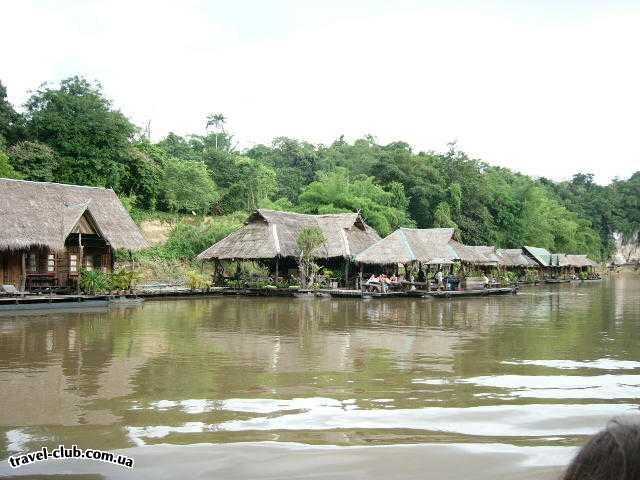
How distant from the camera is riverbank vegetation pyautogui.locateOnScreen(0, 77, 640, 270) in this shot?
32.1 m

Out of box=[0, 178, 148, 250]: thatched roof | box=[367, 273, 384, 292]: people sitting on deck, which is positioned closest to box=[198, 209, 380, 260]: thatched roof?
box=[367, 273, 384, 292]: people sitting on deck

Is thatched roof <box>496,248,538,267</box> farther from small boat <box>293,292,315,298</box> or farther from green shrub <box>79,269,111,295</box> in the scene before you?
green shrub <box>79,269,111,295</box>

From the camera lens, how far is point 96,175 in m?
32.8

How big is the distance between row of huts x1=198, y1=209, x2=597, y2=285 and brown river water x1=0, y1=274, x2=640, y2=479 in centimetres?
1351

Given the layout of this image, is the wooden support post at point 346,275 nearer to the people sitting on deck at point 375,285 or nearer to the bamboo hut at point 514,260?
the people sitting on deck at point 375,285

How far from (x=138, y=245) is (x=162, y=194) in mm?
15423

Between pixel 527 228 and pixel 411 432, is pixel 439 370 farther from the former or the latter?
pixel 527 228

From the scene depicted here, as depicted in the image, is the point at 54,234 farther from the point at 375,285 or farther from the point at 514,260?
the point at 514,260

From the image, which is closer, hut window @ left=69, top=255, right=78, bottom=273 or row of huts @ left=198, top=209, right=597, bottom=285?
hut window @ left=69, top=255, right=78, bottom=273

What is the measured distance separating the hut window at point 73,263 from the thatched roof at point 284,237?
24.0 ft

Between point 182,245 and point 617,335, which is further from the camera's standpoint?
point 182,245

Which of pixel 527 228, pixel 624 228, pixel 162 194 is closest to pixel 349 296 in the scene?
pixel 162 194

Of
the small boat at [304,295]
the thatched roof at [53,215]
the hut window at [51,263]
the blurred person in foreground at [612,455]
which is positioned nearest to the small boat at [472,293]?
the small boat at [304,295]

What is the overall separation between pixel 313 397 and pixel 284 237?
21801 millimetres
